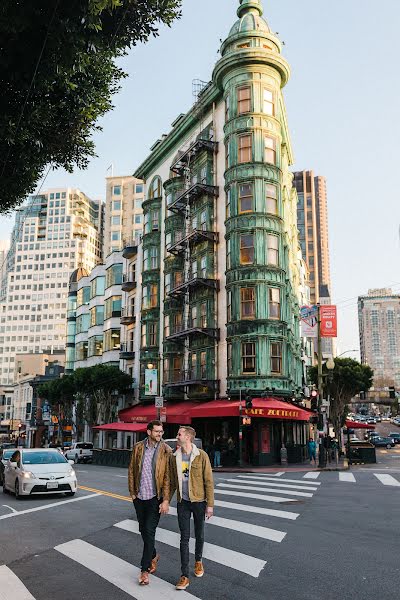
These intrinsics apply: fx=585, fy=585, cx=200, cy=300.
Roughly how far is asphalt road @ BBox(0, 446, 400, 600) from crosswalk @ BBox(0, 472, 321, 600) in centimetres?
1

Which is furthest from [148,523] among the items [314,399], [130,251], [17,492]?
[130,251]

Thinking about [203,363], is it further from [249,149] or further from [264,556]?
[264,556]

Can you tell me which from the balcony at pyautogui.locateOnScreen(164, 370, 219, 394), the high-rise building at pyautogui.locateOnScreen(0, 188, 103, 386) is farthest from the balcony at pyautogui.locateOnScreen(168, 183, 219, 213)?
the high-rise building at pyautogui.locateOnScreen(0, 188, 103, 386)

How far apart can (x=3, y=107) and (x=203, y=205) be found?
106 ft

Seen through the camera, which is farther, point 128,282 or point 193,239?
point 128,282

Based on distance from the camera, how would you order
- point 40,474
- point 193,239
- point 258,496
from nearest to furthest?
point 258,496 < point 40,474 < point 193,239

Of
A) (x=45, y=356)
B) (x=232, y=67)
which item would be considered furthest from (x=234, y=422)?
(x=45, y=356)

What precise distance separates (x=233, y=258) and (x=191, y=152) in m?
10.7

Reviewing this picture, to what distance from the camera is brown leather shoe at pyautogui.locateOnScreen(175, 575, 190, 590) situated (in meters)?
6.86

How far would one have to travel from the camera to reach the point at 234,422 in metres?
36.5

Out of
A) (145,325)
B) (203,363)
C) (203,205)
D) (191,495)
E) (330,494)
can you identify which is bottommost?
(330,494)

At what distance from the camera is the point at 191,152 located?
43.4 metres

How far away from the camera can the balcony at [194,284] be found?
39.1m

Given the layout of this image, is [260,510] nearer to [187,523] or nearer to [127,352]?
[187,523]
